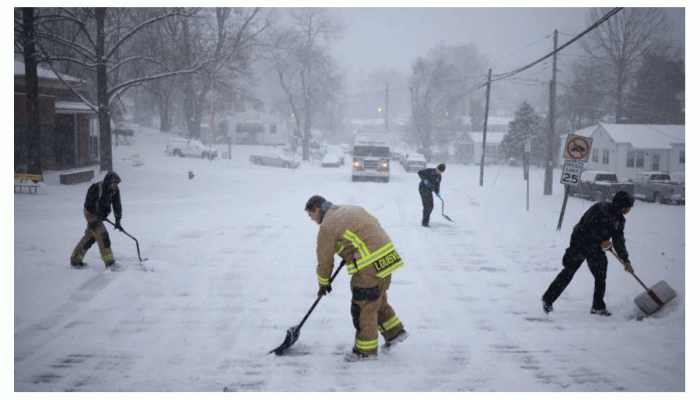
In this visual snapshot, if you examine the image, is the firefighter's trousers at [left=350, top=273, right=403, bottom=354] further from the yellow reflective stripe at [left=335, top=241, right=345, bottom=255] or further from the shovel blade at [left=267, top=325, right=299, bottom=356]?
the shovel blade at [left=267, top=325, right=299, bottom=356]

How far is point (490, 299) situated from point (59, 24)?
102 ft

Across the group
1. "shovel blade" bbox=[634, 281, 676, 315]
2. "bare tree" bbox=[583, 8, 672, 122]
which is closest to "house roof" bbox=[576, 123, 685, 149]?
"bare tree" bbox=[583, 8, 672, 122]

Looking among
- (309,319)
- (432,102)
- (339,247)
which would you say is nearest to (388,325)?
(339,247)

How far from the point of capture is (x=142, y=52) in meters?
28.2

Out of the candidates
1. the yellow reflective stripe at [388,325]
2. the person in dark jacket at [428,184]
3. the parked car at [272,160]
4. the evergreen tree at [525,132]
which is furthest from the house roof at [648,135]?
the yellow reflective stripe at [388,325]

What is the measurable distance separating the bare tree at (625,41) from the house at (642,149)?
3383 millimetres

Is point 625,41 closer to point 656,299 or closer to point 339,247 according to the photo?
point 656,299

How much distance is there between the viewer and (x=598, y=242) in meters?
6.27

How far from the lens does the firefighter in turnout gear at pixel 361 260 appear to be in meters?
4.97

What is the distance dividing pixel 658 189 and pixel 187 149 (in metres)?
32.9

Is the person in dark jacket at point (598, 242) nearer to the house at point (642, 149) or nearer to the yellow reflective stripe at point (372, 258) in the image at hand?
the yellow reflective stripe at point (372, 258)

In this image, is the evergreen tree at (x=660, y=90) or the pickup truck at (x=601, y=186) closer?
the pickup truck at (x=601, y=186)

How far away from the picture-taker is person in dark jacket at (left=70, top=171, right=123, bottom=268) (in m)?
7.82

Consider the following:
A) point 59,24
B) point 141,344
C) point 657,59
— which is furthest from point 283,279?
point 657,59
